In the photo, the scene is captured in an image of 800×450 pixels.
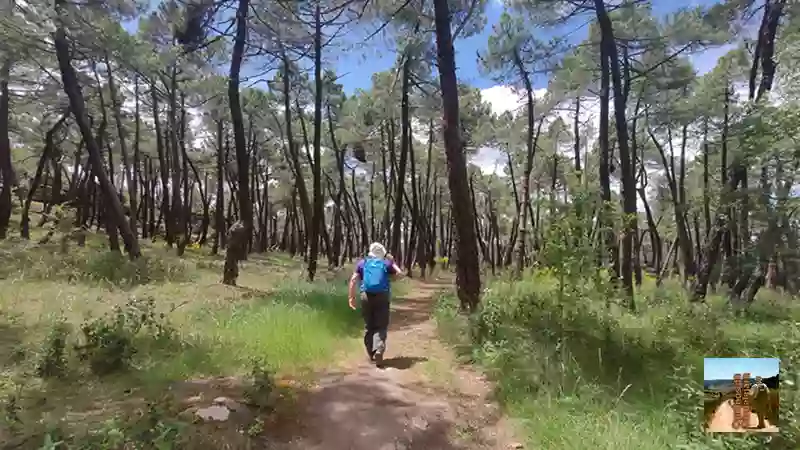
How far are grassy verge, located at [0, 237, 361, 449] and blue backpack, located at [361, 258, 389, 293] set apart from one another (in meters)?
A: 0.91

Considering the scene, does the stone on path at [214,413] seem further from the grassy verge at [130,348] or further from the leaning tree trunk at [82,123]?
the leaning tree trunk at [82,123]

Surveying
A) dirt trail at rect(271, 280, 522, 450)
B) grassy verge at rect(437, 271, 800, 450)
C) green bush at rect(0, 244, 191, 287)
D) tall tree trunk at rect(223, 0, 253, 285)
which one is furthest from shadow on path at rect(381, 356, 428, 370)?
green bush at rect(0, 244, 191, 287)

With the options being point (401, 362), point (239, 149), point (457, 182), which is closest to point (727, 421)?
point (401, 362)

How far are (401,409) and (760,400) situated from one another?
102 inches

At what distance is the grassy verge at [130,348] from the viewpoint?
131 inches

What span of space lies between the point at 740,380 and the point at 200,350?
15.3ft

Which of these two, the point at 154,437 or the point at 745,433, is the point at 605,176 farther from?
the point at 154,437

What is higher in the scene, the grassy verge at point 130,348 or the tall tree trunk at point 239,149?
the tall tree trunk at point 239,149

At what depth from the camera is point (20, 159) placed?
1128 inches

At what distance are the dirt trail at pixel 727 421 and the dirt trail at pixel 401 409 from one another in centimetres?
136

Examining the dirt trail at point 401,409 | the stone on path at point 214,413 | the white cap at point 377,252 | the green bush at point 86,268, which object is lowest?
the dirt trail at point 401,409

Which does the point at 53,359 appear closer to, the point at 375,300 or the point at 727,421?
the point at 375,300

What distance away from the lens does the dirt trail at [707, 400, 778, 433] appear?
9.57 ft

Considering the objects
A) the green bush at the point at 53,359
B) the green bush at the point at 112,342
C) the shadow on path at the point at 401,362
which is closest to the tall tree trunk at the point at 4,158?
the green bush at the point at 112,342
